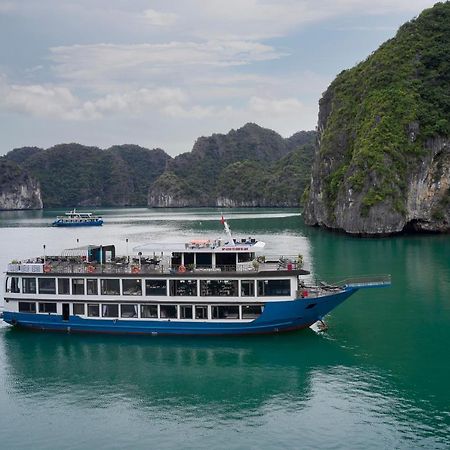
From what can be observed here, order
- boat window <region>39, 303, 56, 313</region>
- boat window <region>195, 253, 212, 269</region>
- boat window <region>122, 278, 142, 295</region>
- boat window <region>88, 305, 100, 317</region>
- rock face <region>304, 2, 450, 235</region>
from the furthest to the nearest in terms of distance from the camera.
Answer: rock face <region>304, 2, 450, 235</region>
boat window <region>39, 303, 56, 313</region>
boat window <region>88, 305, 100, 317</region>
boat window <region>122, 278, 142, 295</region>
boat window <region>195, 253, 212, 269</region>

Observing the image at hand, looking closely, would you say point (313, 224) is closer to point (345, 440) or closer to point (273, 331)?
point (273, 331)

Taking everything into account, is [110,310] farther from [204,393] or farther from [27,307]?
[204,393]

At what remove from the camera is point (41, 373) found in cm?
2680

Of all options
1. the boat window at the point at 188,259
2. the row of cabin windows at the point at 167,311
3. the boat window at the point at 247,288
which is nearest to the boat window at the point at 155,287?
the row of cabin windows at the point at 167,311

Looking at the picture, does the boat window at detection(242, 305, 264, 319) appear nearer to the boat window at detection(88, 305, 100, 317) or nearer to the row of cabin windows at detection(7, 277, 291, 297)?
the row of cabin windows at detection(7, 277, 291, 297)

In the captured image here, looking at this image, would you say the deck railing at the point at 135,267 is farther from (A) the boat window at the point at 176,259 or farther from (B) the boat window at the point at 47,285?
(B) the boat window at the point at 47,285

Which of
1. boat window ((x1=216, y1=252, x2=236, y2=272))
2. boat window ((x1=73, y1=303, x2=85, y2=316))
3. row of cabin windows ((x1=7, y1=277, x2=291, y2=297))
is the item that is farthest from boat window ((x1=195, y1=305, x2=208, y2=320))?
boat window ((x1=73, y1=303, x2=85, y2=316))

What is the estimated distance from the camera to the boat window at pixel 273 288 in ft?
97.8

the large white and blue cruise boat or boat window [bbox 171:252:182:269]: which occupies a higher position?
boat window [bbox 171:252:182:269]

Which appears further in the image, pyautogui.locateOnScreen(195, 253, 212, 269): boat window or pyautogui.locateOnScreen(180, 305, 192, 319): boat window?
pyautogui.locateOnScreen(195, 253, 212, 269): boat window

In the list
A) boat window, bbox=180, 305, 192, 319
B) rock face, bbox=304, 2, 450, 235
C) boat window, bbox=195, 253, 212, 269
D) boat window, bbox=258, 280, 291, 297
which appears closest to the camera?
boat window, bbox=258, 280, 291, 297

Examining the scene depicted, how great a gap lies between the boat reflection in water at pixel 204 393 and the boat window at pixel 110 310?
1.17 meters

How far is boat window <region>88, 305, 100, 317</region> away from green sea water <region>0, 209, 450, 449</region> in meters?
1.23

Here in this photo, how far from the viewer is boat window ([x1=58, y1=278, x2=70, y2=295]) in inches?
1251
